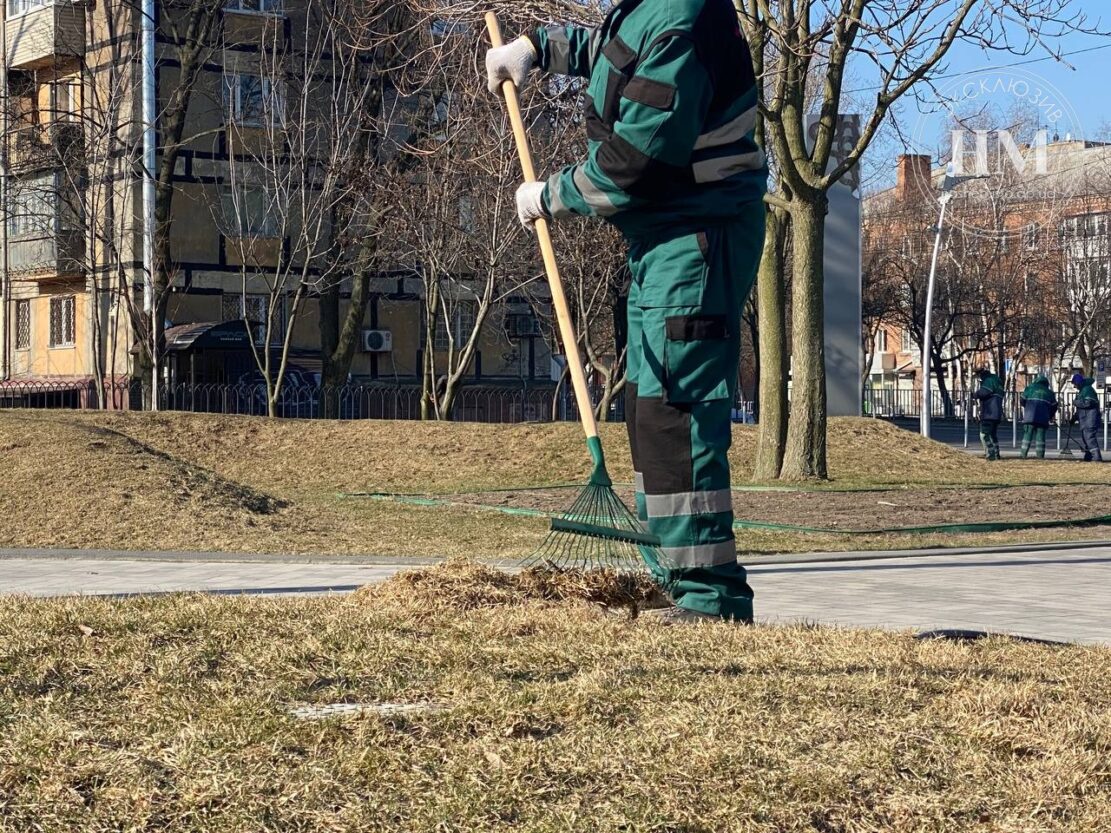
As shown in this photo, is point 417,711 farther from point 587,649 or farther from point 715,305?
point 715,305

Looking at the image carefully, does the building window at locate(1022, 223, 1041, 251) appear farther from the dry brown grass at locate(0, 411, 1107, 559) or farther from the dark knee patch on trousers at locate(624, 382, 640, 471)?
the dark knee patch on trousers at locate(624, 382, 640, 471)

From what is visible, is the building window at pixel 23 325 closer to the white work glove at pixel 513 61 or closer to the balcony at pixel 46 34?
the balcony at pixel 46 34

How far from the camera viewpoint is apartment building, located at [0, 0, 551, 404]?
33000 mm

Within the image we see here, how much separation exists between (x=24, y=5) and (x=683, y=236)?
37.2 m

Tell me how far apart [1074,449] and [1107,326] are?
73.8ft

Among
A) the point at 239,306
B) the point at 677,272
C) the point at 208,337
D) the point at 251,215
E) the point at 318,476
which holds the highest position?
the point at 251,215

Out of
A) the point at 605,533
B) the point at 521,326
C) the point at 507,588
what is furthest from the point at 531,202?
the point at 521,326

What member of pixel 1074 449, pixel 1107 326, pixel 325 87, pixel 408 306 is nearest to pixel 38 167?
pixel 325 87

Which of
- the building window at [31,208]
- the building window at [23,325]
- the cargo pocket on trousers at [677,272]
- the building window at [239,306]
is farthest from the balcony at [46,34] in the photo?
the cargo pocket on trousers at [677,272]

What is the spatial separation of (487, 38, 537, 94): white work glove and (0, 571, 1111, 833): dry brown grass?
2700 millimetres

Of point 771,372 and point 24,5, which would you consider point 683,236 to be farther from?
point 24,5

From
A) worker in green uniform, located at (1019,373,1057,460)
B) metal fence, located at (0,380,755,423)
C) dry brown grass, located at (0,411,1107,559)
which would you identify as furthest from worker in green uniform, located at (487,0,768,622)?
worker in green uniform, located at (1019,373,1057,460)

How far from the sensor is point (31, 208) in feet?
123

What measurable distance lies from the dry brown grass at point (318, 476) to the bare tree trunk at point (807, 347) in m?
0.55
